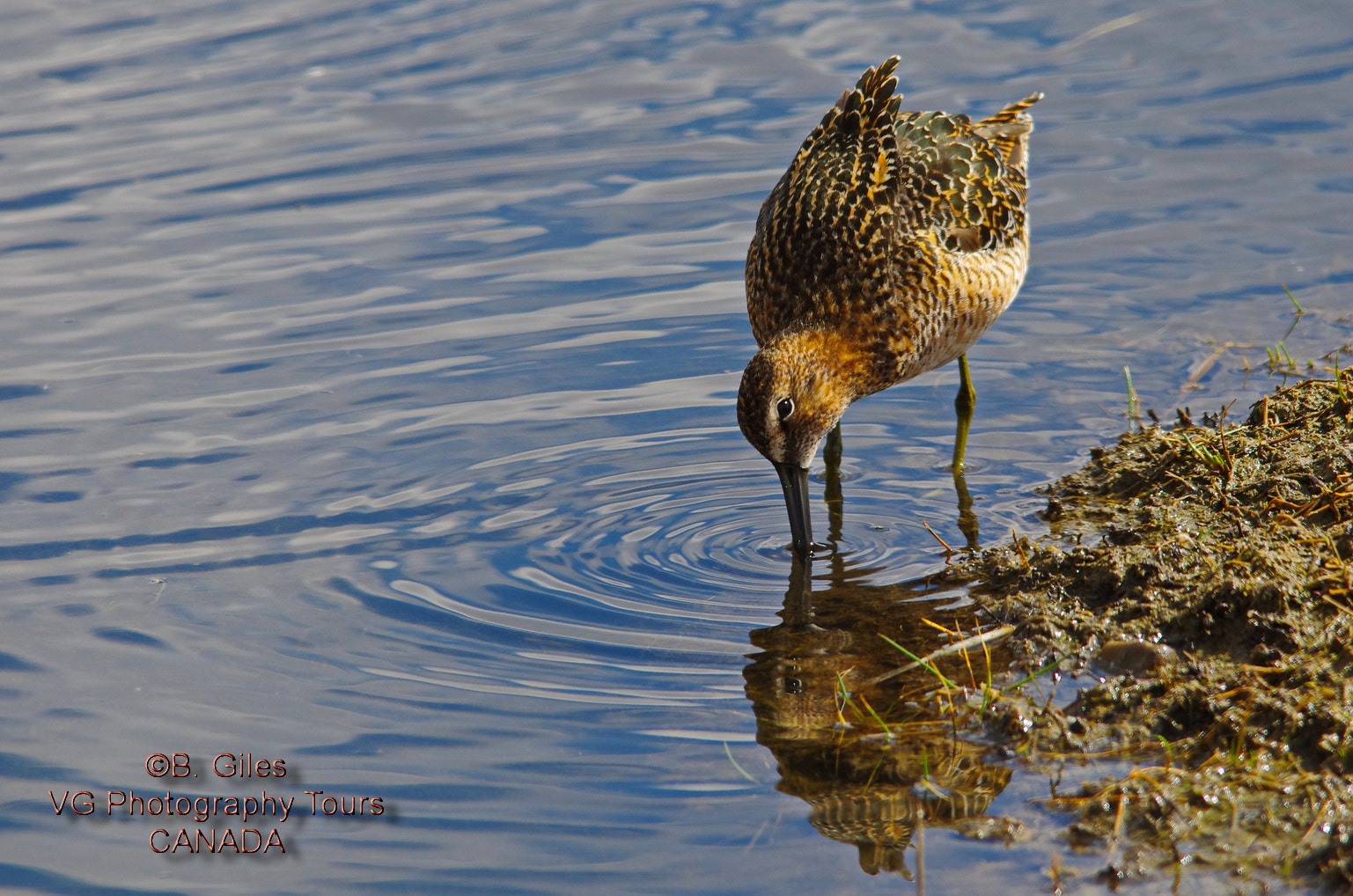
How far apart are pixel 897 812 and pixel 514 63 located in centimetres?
841

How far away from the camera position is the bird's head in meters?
5.75

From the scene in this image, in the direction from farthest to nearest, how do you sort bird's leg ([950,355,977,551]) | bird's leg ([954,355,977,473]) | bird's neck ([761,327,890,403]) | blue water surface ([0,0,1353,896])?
bird's leg ([954,355,977,473]), bird's leg ([950,355,977,551]), bird's neck ([761,327,890,403]), blue water surface ([0,0,1353,896])

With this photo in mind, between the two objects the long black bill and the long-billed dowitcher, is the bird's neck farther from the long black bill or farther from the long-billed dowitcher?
the long black bill

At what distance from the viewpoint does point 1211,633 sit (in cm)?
462

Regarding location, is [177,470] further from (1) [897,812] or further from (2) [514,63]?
(2) [514,63]

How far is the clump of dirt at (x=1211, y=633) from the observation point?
A: 3.83 metres

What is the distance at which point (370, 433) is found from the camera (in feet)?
23.3

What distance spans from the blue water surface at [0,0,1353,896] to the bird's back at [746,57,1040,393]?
73 cm

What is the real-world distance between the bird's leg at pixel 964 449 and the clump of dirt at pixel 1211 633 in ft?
1.06

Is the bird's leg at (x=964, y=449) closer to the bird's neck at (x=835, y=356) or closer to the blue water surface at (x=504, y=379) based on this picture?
the blue water surface at (x=504, y=379)

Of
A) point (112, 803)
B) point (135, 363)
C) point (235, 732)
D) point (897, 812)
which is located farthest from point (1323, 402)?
point (135, 363)

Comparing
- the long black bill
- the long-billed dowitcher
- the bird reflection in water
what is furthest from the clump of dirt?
the long-billed dowitcher

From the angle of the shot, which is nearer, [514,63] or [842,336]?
[842,336]

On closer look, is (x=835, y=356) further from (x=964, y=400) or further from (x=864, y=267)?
(x=964, y=400)
